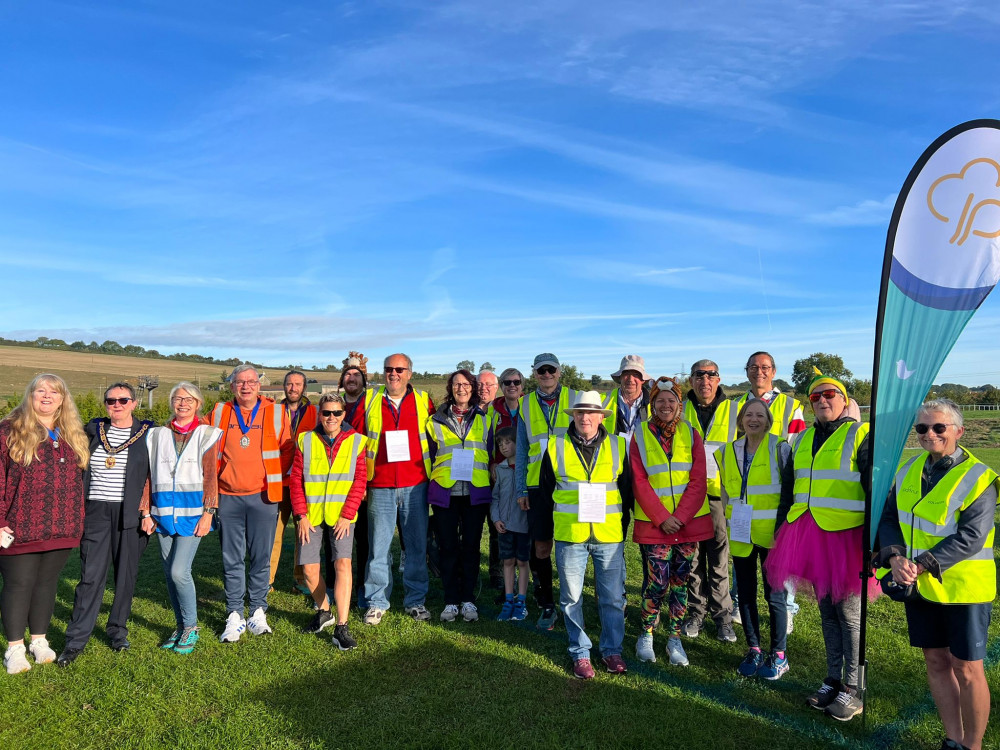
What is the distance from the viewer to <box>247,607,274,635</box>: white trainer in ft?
18.5

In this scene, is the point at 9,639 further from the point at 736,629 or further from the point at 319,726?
the point at 736,629

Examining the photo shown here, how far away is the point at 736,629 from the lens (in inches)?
235

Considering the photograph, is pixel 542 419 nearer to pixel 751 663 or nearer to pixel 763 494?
pixel 763 494

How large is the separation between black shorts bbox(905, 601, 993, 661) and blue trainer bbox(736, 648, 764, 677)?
143cm

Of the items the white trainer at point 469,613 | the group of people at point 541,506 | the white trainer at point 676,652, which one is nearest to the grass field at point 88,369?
the group of people at point 541,506

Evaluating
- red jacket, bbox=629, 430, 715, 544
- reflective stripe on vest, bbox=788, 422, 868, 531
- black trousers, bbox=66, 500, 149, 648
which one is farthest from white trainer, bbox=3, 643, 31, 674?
reflective stripe on vest, bbox=788, 422, 868, 531

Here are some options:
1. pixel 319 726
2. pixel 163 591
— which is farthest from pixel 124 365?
pixel 319 726

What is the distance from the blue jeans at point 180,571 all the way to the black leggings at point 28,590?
0.74m

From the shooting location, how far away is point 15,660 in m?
4.86

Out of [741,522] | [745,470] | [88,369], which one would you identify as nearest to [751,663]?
[741,522]

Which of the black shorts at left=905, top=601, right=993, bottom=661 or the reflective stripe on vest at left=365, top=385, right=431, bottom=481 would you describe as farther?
the reflective stripe on vest at left=365, top=385, right=431, bottom=481

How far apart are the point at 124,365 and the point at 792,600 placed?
58707 mm

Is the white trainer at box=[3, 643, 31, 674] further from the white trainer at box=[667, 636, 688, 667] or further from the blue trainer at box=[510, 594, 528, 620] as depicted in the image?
the white trainer at box=[667, 636, 688, 667]

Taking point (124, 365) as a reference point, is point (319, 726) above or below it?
below
